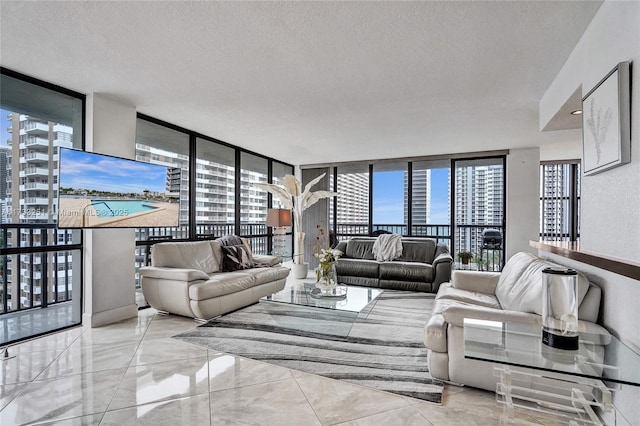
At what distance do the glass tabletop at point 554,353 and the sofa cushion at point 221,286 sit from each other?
2.69 m

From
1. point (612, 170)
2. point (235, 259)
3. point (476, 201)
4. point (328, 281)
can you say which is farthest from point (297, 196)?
point (612, 170)

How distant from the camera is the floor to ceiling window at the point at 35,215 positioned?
3008 millimetres

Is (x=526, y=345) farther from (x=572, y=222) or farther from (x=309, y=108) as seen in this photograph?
(x=572, y=222)

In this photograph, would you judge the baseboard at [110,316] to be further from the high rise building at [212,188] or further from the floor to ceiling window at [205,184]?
the high rise building at [212,188]

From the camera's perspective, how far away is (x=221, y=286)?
12.3 ft

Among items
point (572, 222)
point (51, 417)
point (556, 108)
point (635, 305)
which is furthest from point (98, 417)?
point (572, 222)

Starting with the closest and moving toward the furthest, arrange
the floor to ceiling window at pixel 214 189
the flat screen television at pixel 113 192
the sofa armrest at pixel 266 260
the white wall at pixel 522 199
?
the flat screen television at pixel 113 192 → the sofa armrest at pixel 266 260 → the floor to ceiling window at pixel 214 189 → the white wall at pixel 522 199

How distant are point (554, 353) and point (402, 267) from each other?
3.62 m

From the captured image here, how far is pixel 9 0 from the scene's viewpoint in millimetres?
1993

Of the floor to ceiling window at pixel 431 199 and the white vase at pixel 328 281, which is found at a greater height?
the floor to ceiling window at pixel 431 199

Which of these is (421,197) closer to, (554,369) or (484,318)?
(484,318)

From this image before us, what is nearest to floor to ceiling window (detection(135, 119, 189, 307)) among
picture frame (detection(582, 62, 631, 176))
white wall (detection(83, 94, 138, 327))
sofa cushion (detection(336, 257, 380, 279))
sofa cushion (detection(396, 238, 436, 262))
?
white wall (detection(83, 94, 138, 327))

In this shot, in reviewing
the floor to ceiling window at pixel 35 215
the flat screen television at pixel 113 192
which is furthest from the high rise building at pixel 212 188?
the floor to ceiling window at pixel 35 215

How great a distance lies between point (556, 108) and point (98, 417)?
4.20 m
